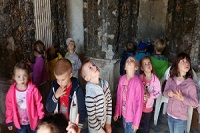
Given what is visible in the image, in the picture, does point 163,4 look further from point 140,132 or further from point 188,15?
point 140,132

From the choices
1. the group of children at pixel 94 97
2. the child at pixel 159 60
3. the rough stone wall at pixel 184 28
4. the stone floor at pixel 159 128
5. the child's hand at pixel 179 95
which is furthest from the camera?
the rough stone wall at pixel 184 28

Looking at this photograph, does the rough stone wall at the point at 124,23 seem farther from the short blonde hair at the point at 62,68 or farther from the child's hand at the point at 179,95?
the short blonde hair at the point at 62,68

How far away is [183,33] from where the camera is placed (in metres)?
5.30

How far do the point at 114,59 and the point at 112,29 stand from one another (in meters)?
0.62

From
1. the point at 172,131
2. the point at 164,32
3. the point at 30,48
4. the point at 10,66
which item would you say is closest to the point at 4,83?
the point at 10,66

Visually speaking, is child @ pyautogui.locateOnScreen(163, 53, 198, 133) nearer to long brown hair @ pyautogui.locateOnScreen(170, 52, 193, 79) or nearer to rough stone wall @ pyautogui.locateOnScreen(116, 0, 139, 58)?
long brown hair @ pyautogui.locateOnScreen(170, 52, 193, 79)

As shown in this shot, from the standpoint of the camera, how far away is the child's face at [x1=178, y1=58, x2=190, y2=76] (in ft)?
10.2

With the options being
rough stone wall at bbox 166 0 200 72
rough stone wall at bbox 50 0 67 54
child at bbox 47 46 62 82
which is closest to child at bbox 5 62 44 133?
child at bbox 47 46 62 82

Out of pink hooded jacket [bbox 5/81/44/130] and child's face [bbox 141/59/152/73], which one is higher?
child's face [bbox 141/59/152/73]

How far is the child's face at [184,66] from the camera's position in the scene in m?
3.10

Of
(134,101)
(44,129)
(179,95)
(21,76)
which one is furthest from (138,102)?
(44,129)

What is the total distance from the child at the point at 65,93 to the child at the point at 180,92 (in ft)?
3.58

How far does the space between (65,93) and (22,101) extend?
0.69m

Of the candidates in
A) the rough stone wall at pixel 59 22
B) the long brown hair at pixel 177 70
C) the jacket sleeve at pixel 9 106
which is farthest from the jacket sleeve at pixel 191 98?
the rough stone wall at pixel 59 22
